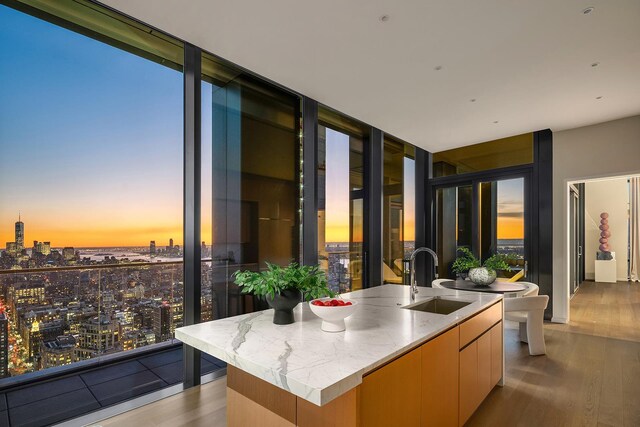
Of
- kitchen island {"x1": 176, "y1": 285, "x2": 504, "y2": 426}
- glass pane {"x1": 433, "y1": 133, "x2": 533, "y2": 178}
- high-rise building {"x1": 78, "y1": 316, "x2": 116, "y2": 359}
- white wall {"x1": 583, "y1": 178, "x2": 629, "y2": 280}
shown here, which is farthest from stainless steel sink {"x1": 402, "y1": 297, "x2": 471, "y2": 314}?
white wall {"x1": 583, "y1": 178, "x2": 629, "y2": 280}

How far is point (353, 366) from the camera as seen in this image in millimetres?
1222

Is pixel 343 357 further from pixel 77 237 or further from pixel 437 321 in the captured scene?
pixel 77 237

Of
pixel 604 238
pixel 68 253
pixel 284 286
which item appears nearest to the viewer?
pixel 284 286

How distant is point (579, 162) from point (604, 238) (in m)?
5.70

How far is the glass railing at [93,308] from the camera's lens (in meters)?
2.46

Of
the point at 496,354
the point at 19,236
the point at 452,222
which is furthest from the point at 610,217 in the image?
the point at 19,236

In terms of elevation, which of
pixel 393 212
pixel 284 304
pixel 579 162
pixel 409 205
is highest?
pixel 579 162

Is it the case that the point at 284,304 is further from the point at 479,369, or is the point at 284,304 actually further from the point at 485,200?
the point at 485,200

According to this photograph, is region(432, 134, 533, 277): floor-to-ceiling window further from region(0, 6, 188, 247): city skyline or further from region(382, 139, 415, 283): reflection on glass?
region(0, 6, 188, 247): city skyline

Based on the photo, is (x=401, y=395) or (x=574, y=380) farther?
(x=574, y=380)

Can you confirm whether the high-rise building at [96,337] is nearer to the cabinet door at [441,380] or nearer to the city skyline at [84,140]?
the city skyline at [84,140]

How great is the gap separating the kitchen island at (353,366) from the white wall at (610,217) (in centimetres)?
926

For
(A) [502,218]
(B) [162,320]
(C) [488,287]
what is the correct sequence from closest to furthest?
(B) [162,320] → (C) [488,287] → (A) [502,218]

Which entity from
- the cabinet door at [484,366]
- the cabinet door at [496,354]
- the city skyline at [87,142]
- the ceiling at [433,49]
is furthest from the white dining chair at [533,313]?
the city skyline at [87,142]
